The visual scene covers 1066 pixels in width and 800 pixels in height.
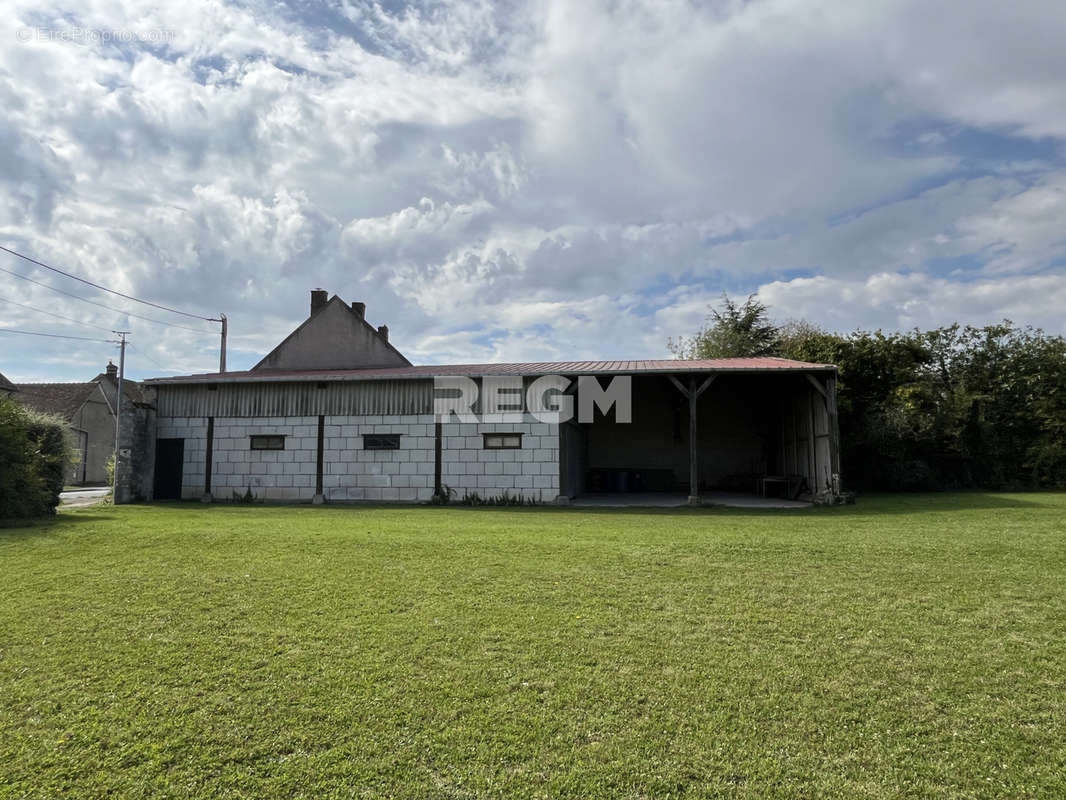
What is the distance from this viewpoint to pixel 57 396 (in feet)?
105

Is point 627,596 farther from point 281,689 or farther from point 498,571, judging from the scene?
point 281,689

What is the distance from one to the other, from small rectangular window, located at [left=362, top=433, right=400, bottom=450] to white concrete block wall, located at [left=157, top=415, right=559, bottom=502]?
103 millimetres

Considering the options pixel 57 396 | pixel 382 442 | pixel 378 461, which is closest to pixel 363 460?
pixel 378 461

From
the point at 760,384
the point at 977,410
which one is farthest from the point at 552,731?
the point at 977,410

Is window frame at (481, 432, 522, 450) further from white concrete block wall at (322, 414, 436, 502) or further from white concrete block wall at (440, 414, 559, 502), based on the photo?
white concrete block wall at (322, 414, 436, 502)

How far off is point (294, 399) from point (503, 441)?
18.1 ft

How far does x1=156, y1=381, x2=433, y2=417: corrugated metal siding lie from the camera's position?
15477 mm

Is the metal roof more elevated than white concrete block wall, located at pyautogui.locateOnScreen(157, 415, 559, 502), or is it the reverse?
the metal roof

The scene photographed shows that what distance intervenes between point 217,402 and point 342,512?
5.88 m

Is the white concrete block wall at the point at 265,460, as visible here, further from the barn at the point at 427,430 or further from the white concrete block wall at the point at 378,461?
the white concrete block wall at the point at 378,461

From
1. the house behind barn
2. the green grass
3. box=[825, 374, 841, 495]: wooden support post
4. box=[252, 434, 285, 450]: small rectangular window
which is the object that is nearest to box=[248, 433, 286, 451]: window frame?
box=[252, 434, 285, 450]: small rectangular window

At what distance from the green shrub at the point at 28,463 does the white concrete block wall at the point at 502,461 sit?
305 inches

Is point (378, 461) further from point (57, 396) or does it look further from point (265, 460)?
point (57, 396)

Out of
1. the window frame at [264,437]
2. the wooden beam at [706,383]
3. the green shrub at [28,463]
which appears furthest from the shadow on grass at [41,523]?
the wooden beam at [706,383]
